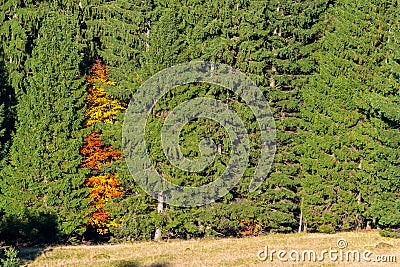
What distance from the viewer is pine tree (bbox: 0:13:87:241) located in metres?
32.7

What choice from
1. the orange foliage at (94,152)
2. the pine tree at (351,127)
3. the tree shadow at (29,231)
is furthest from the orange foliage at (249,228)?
the tree shadow at (29,231)

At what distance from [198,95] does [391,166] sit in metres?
9.56

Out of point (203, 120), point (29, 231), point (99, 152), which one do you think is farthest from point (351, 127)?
point (29, 231)

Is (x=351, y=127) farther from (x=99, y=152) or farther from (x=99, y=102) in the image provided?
(x=99, y=102)

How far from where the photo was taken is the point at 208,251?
29.9m

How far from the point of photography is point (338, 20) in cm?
3438

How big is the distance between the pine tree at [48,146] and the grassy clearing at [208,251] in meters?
2.22

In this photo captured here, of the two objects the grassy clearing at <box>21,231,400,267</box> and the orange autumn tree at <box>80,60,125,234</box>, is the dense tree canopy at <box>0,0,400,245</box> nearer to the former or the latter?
the orange autumn tree at <box>80,60,125,234</box>

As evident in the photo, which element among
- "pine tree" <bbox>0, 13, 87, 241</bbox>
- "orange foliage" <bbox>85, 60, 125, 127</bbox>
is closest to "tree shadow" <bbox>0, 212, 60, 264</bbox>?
"pine tree" <bbox>0, 13, 87, 241</bbox>

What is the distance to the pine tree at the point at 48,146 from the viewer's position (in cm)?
3269

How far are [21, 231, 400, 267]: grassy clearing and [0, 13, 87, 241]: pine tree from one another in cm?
222

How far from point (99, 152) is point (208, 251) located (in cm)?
822

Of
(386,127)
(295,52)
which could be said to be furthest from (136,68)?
(386,127)

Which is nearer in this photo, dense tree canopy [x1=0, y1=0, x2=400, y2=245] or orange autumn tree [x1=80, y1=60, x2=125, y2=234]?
dense tree canopy [x1=0, y1=0, x2=400, y2=245]
